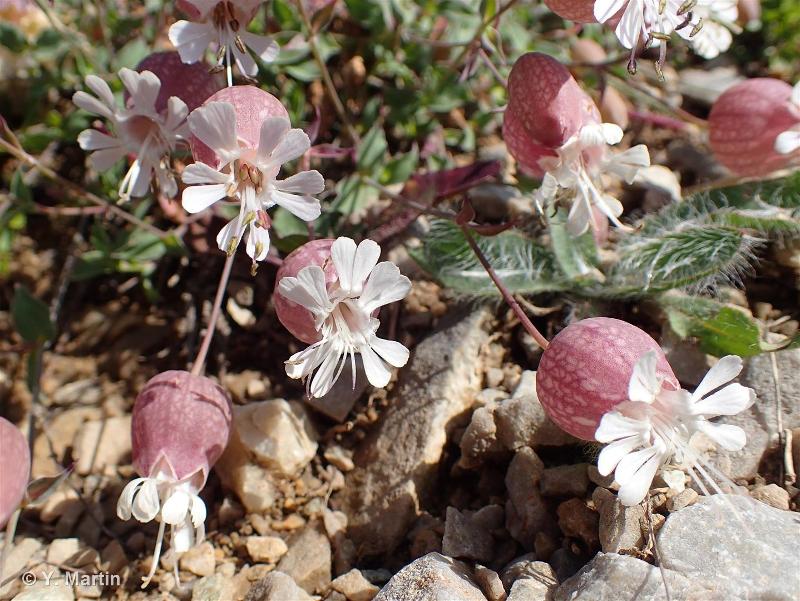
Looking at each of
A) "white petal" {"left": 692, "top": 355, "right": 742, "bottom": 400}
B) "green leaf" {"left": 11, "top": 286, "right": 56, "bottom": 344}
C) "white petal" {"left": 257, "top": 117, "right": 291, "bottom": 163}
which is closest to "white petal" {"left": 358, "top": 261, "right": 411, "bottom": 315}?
"white petal" {"left": 257, "top": 117, "right": 291, "bottom": 163}

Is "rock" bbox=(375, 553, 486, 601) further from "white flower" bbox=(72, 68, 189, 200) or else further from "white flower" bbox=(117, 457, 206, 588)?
"white flower" bbox=(72, 68, 189, 200)

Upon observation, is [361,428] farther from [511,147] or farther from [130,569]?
[511,147]

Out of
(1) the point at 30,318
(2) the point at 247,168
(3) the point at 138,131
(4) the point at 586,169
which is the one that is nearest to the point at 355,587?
(2) the point at 247,168

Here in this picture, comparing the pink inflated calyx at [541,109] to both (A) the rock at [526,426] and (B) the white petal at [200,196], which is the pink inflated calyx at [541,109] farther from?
(B) the white petal at [200,196]

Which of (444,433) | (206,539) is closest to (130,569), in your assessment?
(206,539)

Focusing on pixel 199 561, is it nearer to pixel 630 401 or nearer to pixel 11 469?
pixel 11 469

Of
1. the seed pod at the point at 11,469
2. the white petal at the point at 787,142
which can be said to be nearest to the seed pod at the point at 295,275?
the seed pod at the point at 11,469
